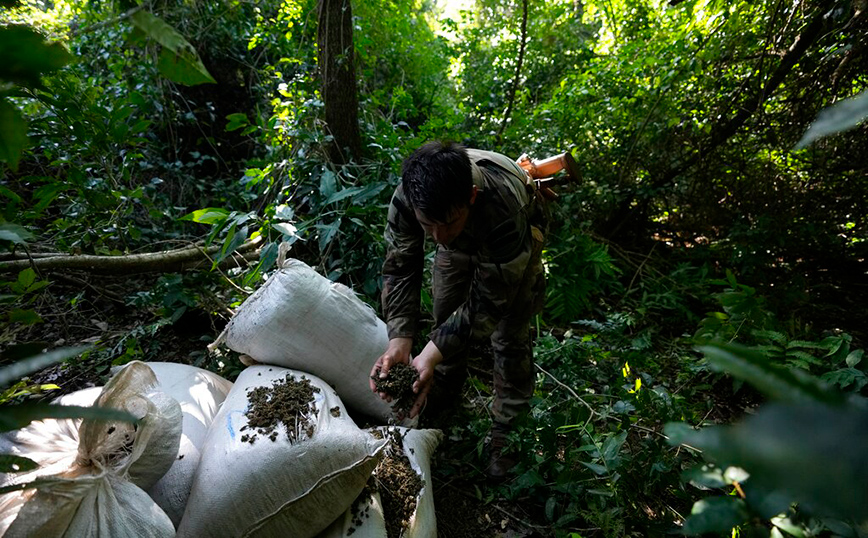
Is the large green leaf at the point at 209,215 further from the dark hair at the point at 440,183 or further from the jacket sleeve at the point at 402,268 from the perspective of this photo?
the dark hair at the point at 440,183

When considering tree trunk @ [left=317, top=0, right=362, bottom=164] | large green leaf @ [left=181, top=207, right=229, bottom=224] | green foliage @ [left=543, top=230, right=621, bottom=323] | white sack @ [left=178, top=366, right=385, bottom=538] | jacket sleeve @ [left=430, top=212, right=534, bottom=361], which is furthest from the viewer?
green foliage @ [left=543, top=230, right=621, bottom=323]

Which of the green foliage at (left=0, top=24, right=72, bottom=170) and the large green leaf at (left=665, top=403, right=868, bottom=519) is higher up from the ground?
the green foliage at (left=0, top=24, right=72, bottom=170)

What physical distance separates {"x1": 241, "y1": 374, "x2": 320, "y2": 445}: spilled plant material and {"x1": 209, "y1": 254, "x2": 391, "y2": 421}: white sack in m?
0.16

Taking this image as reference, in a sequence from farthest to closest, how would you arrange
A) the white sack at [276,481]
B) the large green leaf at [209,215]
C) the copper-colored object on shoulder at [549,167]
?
the copper-colored object on shoulder at [549,167]
the large green leaf at [209,215]
the white sack at [276,481]

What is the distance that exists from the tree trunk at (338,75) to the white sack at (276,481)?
1898 millimetres

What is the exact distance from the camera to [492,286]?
1548 millimetres

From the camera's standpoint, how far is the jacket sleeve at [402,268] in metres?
1.73

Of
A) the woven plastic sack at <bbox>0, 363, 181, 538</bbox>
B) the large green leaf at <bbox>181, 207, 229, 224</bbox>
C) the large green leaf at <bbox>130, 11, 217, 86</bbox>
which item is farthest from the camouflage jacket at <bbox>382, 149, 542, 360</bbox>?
the large green leaf at <bbox>130, 11, 217, 86</bbox>

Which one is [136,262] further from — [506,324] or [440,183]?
[506,324]

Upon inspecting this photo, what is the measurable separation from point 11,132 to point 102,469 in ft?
2.87

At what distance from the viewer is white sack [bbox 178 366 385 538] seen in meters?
1.16

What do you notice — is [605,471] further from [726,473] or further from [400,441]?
[726,473]

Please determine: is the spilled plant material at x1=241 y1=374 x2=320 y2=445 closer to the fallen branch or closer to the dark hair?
the dark hair

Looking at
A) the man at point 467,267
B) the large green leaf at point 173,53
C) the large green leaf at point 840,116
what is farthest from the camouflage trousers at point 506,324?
the large green leaf at point 840,116
